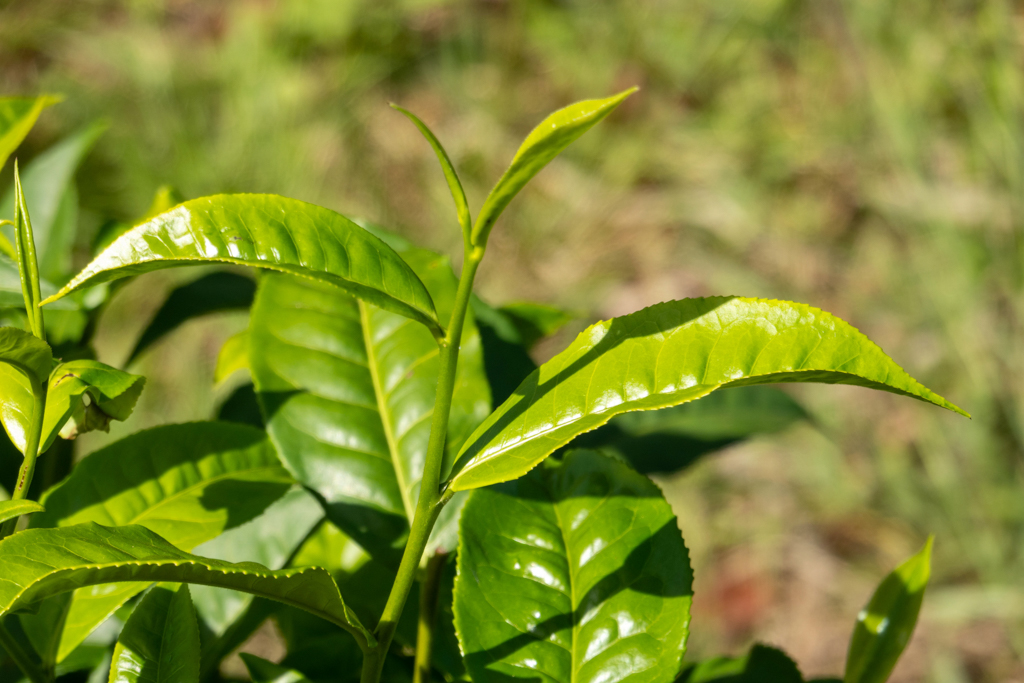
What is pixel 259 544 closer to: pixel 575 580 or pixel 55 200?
pixel 575 580

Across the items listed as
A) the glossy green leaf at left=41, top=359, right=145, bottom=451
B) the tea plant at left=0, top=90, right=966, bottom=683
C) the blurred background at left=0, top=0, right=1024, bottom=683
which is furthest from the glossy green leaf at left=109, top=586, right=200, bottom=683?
the blurred background at left=0, top=0, right=1024, bottom=683

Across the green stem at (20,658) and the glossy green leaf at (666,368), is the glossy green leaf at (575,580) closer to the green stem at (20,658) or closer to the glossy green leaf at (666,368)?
the glossy green leaf at (666,368)

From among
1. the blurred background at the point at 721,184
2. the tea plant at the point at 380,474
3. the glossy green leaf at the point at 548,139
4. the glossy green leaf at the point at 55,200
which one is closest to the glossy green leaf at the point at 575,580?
the tea plant at the point at 380,474

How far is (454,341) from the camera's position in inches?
15.2

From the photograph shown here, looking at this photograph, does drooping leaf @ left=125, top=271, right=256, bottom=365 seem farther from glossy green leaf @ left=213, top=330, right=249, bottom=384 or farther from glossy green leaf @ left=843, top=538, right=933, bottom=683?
glossy green leaf @ left=843, top=538, right=933, bottom=683

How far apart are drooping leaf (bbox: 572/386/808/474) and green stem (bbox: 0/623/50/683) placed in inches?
16.1

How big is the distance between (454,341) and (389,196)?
3.14 meters

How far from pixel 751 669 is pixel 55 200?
757mm

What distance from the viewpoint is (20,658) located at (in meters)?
0.46

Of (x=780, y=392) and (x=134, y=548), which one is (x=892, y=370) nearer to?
(x=134, y=548)

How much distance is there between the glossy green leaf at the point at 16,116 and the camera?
578 mm

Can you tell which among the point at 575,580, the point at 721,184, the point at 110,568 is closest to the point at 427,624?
the point at 575,580

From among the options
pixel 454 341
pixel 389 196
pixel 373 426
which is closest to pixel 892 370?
pixel 454 341

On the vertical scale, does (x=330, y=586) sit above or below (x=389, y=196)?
below
